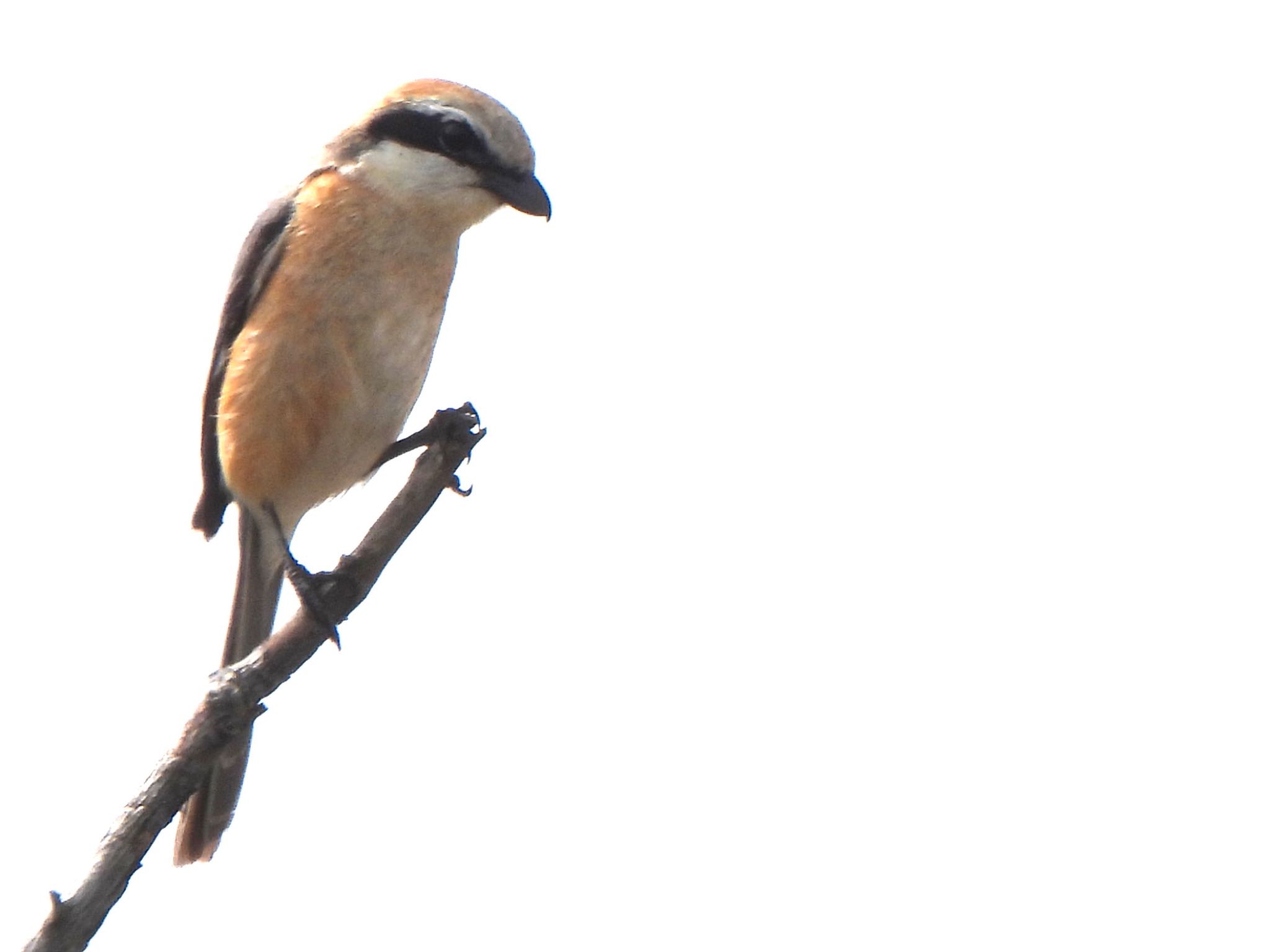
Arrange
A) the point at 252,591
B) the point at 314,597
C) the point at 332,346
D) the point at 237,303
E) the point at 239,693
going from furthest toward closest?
the point at 252,591 < the point at 237,303 < the point at 332,346 < the point at 314,597 < the point at 239,693

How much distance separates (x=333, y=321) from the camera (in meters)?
5.33

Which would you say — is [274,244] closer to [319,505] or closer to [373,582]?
[319,505]

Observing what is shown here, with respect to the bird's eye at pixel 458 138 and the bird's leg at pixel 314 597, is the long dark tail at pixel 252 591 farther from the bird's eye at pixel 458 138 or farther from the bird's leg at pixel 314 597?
the bird's eye at pixel 458 138

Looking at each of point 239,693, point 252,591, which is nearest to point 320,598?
point 239,693

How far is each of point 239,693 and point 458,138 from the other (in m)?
2.36

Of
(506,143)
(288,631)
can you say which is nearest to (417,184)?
(506,143)

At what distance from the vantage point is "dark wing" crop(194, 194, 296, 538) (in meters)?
5.56

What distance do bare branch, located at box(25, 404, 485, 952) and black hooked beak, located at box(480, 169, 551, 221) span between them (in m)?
0.93

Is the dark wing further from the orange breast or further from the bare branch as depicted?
the bare branch

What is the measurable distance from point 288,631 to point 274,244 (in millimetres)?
1647

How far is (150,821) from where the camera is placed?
389 cm

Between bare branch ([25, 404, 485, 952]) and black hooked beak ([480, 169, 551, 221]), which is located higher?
black hooked beak ([480, 169, 551, 221])

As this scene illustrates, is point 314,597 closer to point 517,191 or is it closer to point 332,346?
point 332,346

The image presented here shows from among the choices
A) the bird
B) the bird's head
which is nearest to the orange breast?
the bird
